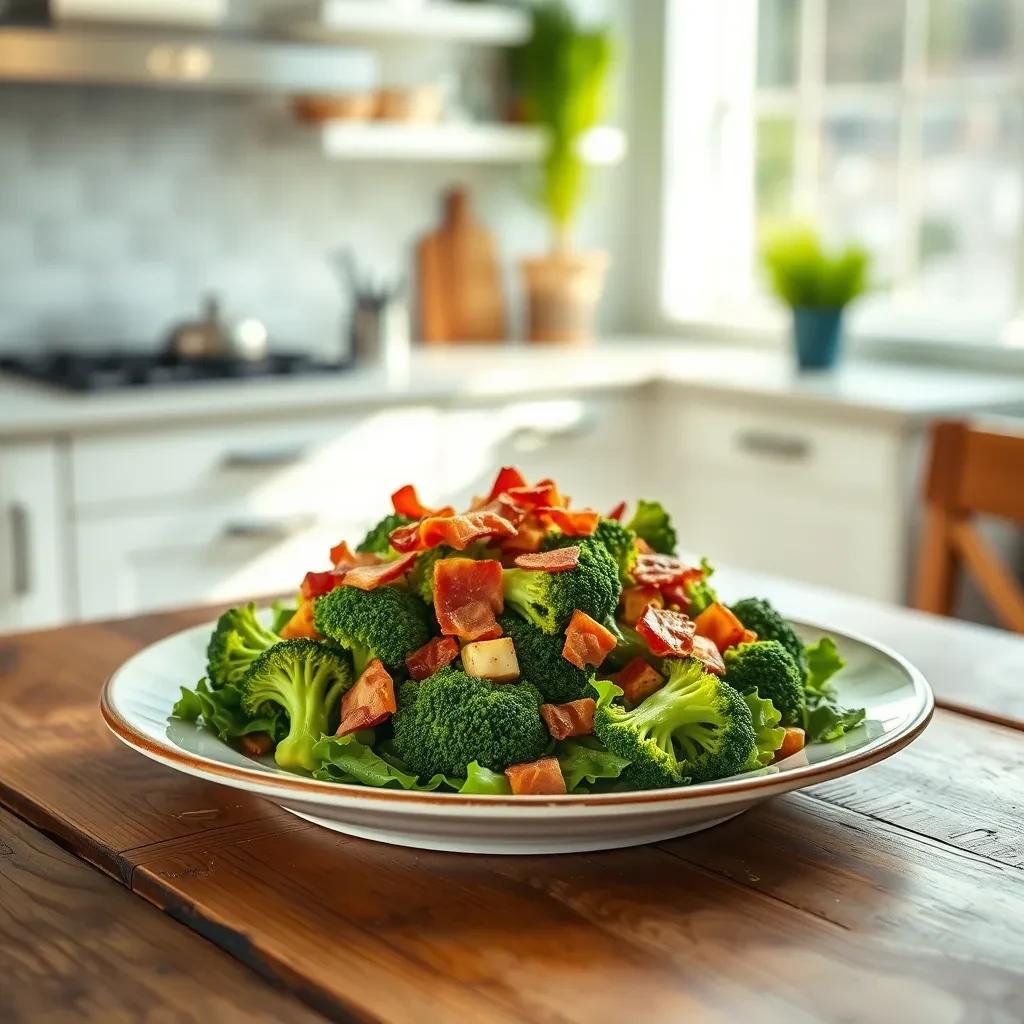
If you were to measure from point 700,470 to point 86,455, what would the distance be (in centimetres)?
134

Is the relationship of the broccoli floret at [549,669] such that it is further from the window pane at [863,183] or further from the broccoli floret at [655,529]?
the window pane at [863,183]

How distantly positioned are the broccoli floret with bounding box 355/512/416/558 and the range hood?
206 cm

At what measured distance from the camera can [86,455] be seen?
2.73 meters

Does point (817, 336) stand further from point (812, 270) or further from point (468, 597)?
point (468, 597)

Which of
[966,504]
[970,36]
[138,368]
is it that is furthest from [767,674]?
[970,36]

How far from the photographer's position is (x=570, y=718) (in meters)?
0.96

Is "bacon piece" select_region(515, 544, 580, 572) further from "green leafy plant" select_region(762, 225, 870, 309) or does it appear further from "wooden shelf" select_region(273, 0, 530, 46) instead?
"wooden shelf" select_region(273, 0, 530, 46)

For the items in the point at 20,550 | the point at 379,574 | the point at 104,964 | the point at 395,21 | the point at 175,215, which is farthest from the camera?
the point at 175,215

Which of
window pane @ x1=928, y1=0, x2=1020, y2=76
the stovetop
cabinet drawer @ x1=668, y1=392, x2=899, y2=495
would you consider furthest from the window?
the stovetop

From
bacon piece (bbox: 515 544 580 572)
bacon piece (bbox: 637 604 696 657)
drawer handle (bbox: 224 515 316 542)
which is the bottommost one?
drawer handle (bbox: 224 515 316 542)

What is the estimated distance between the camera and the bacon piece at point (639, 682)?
997mm

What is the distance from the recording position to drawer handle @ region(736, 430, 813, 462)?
3.10 m

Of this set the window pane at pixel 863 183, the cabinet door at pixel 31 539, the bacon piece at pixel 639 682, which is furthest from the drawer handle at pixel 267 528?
the bacon piece at pixel 639 682

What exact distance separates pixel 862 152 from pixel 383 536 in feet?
9.37
